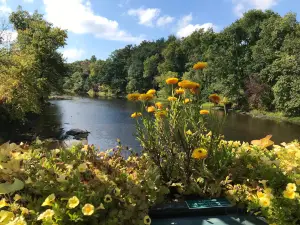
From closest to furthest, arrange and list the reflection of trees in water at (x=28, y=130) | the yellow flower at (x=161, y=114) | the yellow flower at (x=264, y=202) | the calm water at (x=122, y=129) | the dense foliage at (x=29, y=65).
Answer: the yellow flower at (x=264, y=202) → the yellow flower at (x=161, y=114) → the dense foliage at (x=29, y=65) → the reflection of trees in water at (x=28, y=130) → the calm water at (x=122, y=129)

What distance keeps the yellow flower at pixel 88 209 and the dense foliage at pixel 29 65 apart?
11044 millimetres

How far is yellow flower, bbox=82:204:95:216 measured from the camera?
1435 mm

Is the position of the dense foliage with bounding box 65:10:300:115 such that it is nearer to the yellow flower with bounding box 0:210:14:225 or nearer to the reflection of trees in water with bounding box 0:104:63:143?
the reflection of trees in water with bounding box 0:104:63:143

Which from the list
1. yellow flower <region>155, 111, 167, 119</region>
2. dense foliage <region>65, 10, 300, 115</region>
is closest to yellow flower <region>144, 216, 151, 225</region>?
yellow flower <region>155, 111, 167, 119</region>

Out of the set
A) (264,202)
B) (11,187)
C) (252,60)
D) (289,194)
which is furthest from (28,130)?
(252,60)

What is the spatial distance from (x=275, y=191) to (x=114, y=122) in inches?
702

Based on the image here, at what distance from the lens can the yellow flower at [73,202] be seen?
1.45 m

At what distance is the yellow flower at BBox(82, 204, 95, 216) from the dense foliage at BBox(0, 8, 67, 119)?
11044 mm

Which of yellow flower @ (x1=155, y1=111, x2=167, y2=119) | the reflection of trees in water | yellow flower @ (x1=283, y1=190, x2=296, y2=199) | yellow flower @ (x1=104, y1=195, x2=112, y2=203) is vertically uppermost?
yellow flower @ (x1=155, y1=111, x2=167, y2=119)

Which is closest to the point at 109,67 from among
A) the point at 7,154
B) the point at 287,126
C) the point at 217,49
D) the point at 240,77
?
the point at 217,49

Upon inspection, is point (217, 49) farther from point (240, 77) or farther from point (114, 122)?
point (114, 122)

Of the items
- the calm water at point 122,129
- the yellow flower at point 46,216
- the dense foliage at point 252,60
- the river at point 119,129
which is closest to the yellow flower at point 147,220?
the yellow flower at point 46,216

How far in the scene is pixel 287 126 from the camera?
19.1 m

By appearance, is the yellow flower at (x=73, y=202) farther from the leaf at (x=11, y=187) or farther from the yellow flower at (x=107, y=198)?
the leaf at (x=11, y=187)
